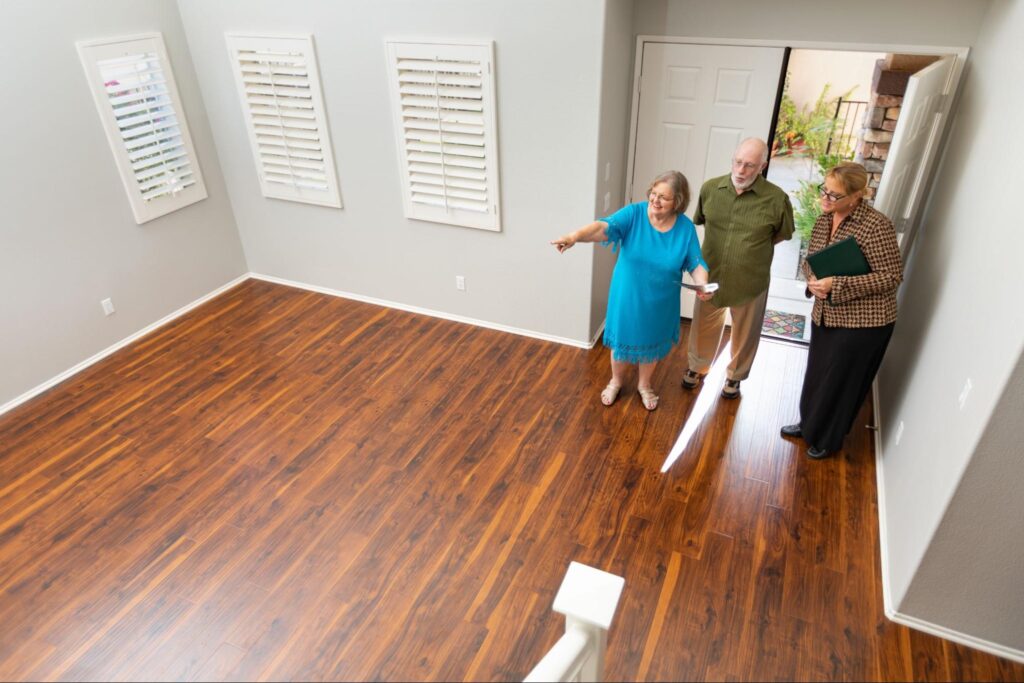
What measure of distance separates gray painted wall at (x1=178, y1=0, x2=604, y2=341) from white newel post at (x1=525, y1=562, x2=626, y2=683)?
8.66 ft

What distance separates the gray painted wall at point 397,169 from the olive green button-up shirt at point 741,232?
77 centimetres

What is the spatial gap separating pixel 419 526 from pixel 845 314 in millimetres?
2163

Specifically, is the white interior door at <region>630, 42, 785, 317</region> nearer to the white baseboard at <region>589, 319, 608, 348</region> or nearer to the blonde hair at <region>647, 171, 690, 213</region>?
the white baseboard at <region>589, 319, 608, 348</region>

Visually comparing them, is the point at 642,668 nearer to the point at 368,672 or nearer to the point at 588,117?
the point at 368,672

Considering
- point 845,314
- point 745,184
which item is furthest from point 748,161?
point 845,314

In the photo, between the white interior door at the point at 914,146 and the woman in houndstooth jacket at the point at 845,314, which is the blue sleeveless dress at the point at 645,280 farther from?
the white interior door at the point at 914,146

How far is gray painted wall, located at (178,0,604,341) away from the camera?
3377 mm

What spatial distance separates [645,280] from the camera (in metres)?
3.02

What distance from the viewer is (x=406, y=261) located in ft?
14.6

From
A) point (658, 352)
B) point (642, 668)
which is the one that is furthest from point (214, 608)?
point (658, 352)

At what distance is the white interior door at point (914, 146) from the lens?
9.20ft

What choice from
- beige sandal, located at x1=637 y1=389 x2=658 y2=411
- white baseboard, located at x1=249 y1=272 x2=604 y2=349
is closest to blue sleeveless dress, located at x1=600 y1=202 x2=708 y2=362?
beige sandal, located at x1=637 y1=389 x2=658 y2=411

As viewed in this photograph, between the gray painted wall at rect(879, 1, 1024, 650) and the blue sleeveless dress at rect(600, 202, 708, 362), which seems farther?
the blue sleeveless dress at rect(600, 202, 708, 362)

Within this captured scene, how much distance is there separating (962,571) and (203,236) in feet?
16.3
